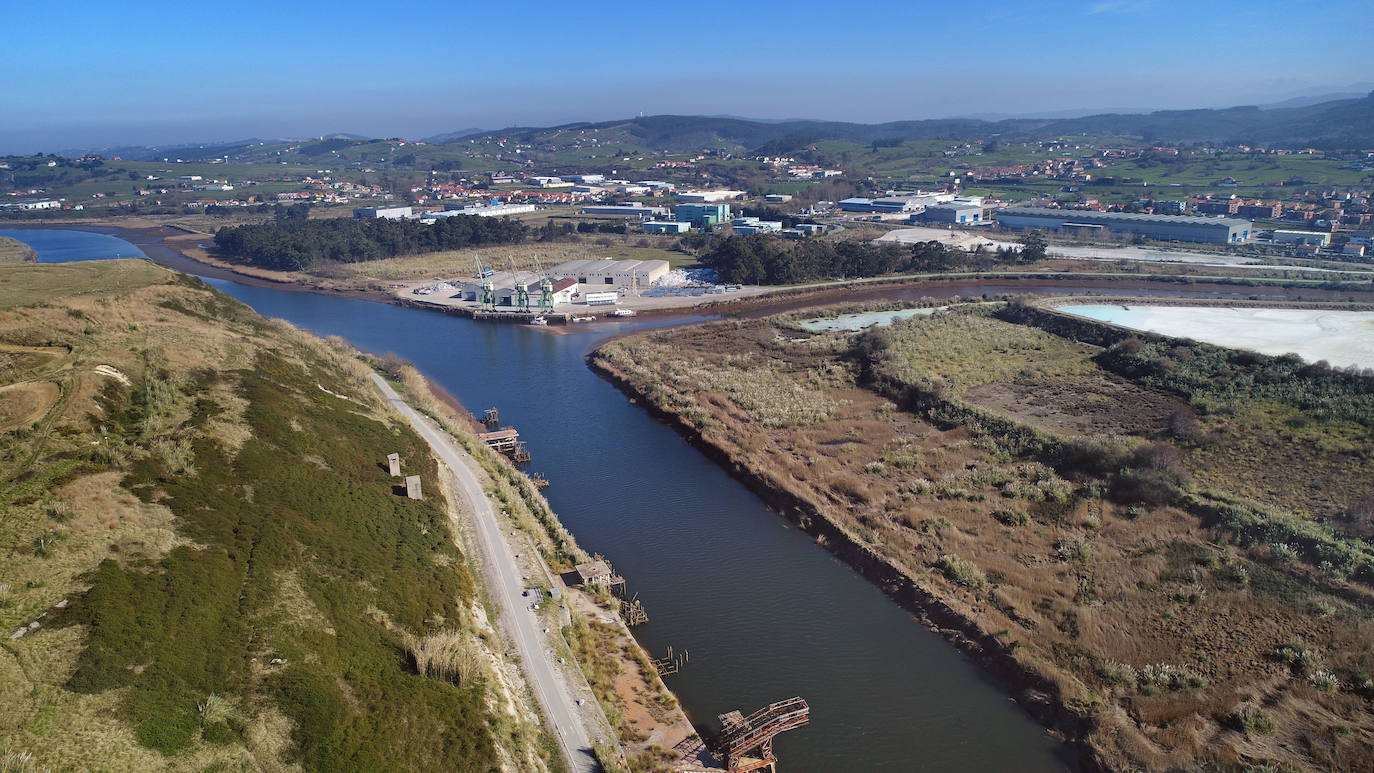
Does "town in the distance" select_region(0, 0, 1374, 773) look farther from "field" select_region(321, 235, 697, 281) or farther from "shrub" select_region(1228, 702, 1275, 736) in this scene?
"field" select_region(321, 235, 697, 281)

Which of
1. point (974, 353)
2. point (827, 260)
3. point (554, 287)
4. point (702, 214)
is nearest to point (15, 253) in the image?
point (554, 287)

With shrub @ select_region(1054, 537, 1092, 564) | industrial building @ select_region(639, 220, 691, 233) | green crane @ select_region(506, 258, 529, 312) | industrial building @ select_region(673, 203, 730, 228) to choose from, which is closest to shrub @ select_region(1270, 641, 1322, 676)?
shrub @ select_region(1054, 537, 1092, 564)

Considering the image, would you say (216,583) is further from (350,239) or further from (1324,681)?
(350,239)

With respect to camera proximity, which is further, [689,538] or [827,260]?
[827,260]

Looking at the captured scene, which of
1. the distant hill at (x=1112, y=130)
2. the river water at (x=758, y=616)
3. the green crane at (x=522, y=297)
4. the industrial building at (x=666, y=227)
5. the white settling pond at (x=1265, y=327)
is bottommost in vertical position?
the river water at (x=758, y=616)

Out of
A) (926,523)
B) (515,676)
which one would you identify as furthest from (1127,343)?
(515,676)

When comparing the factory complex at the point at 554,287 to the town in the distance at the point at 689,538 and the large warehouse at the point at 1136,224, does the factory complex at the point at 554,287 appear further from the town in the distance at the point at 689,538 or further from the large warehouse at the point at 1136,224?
the large warehouse at the point at 1136,224

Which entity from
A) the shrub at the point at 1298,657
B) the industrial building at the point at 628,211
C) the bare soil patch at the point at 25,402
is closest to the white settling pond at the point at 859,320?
the shrub at the point at 1298,657
